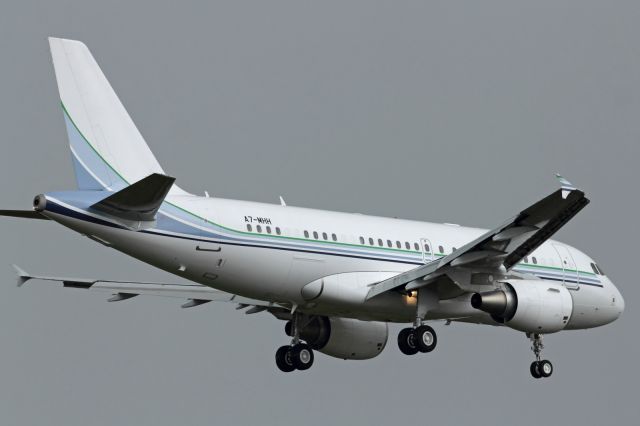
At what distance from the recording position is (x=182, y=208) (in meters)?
35.8

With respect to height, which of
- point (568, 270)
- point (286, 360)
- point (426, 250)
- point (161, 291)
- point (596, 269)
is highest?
point (596, 269)

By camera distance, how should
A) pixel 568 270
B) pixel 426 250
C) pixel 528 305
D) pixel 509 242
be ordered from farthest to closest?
pixel 568 270, pixel 426 250, pixel 528 305, pixel 509 242

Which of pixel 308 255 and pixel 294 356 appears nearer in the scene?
pixel 308 255

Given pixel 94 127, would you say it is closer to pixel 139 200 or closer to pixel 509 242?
pixel 139 200

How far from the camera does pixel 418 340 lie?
38531 millimetres

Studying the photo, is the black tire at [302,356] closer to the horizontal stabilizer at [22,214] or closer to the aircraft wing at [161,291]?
the aircraft wing at [161,291]

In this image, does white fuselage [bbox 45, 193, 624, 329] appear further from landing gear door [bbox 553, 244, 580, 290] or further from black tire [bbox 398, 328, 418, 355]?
black tire [bbox 398, 328, 418, 355]

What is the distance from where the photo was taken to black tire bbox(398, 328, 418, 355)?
38656mm

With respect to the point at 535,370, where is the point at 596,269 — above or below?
above

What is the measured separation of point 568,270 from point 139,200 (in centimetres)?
1575

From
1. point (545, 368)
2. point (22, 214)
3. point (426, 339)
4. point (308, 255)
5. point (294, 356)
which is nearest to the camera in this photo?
point (22, 214)

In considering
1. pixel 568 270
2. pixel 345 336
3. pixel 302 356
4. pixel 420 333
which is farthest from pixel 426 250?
pixel 568 270

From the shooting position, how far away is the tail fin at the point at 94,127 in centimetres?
3559

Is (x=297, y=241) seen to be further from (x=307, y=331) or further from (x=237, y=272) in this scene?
(x=307, y=331)
